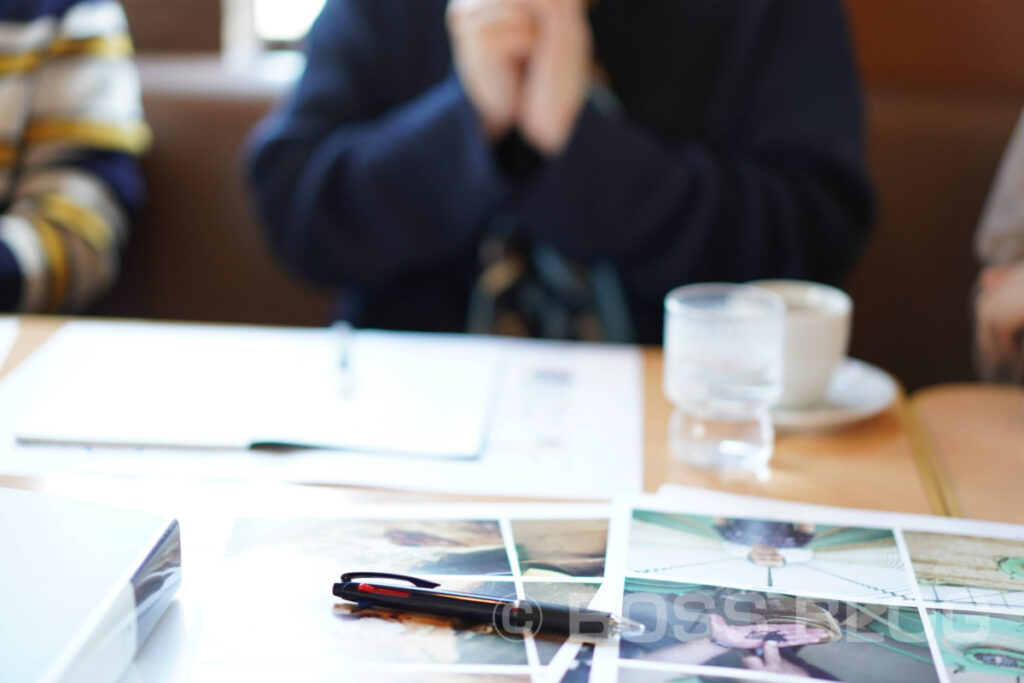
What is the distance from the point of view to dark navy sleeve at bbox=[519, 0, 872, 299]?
955 mm

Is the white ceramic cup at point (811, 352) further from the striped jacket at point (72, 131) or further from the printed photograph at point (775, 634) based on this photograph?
the striped jacket at point (72, 131)

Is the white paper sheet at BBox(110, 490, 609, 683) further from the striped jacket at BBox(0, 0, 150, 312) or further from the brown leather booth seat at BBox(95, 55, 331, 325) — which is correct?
the brown leather booth seat at BBox(95, 55, 331, 325)

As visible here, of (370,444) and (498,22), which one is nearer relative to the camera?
(370,444)

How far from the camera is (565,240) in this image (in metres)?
0.99

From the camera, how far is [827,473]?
634mm

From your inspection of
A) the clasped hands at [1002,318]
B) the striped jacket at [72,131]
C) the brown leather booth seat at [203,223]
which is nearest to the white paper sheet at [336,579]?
the clasped hands at [1002,318]

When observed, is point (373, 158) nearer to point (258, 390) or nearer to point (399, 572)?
point (258, 390)

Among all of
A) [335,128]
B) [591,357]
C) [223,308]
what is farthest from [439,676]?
[223,308]

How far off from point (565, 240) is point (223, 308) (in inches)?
25.4

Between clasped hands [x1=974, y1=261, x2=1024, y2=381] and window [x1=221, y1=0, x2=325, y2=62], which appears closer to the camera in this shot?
clasped hands [x1=974, y1=261, x2=1024, y2=381]

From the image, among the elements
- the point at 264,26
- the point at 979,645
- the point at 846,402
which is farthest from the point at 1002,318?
the point at 264,26

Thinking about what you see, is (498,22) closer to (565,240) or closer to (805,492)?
(565,240)

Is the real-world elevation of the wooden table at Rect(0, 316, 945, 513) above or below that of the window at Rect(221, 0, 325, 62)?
below

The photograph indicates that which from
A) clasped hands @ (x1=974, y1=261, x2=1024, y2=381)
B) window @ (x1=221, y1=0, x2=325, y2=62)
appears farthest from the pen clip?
window @ (x1=221, y1=0, x2=325, y2=62)
